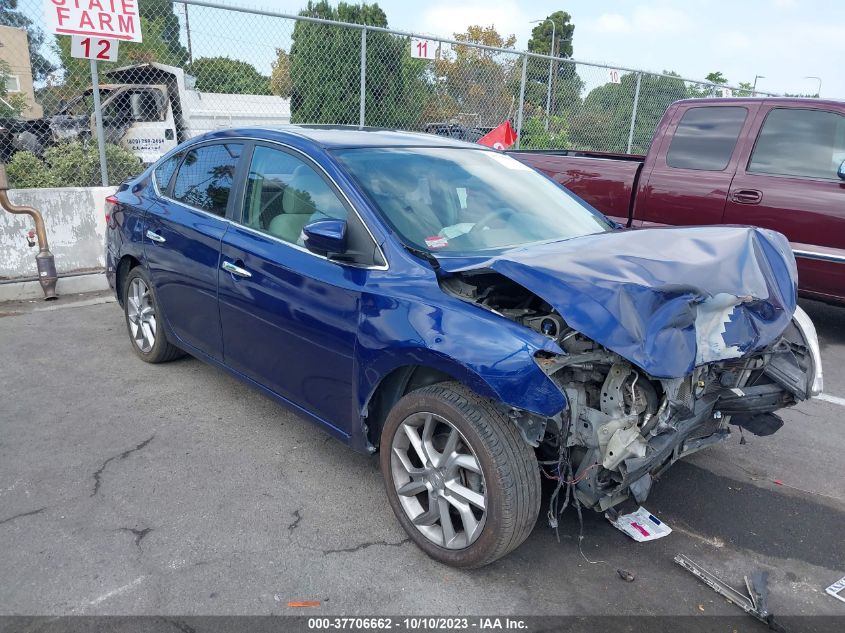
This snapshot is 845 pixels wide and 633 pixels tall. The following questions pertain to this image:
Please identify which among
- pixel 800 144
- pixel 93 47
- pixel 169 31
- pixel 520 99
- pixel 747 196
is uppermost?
pixel 169 31

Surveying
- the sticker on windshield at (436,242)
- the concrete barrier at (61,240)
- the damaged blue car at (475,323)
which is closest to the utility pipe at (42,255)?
the concrete barrier at (61,240)

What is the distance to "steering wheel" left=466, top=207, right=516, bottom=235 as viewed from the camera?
3.33m

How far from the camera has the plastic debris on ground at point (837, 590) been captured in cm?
269

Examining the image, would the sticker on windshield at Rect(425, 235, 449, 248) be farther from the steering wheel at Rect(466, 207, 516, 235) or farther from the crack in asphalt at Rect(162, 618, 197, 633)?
the crack in asphalt at Rect(162, 618, 197, 633)

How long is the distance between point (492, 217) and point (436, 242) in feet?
1.59

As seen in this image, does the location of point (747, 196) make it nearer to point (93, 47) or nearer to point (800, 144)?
point (800, 144)

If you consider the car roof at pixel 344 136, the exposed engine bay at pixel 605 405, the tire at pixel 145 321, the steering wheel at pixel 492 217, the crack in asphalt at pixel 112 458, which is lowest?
the crack in asphalt at pixel 112 458

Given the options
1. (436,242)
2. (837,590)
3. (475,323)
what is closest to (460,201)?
(436,242)

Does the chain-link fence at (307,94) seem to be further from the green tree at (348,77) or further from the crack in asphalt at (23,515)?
the crack in asphalt at (23,515)

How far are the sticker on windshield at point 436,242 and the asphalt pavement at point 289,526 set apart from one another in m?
1.29

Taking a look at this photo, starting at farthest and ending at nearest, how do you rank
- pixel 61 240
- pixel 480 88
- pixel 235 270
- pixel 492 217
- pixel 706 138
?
pixel 480 88
pixel 61 240
pixel 706 138
pixel 235 270
pixel 492 217

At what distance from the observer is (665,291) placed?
2494 millimetres

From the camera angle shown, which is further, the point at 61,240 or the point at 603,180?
the point at 61,240

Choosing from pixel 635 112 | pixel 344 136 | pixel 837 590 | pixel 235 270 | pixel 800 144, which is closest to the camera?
pixel 837 590
